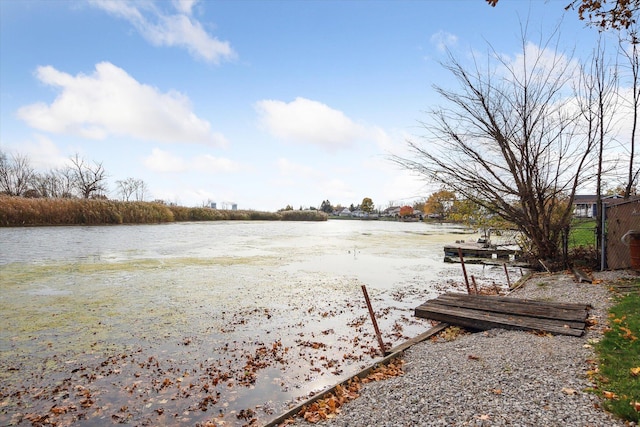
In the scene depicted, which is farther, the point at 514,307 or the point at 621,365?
the point at 514,307

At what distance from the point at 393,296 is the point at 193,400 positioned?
5.82 meters

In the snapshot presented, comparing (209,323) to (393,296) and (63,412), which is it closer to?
(63,412)

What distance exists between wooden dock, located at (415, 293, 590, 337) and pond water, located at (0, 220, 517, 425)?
0.50m

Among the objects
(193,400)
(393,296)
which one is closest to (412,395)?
(193,400)

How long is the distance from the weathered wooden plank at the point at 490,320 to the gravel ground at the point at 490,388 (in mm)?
206

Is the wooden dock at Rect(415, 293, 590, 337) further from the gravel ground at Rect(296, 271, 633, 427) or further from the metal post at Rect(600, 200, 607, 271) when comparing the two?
the metal post at Rect(600, 200, 607, 271)

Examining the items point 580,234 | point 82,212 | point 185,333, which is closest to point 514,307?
point 185,333

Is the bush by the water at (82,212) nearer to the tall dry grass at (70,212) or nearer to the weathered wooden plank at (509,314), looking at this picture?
the tall dry grass at (70,212)

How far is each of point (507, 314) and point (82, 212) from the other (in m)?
30.2

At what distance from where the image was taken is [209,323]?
→ 6582mm

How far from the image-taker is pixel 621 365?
3.59 m

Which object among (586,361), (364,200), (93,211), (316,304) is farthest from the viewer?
(364,200)

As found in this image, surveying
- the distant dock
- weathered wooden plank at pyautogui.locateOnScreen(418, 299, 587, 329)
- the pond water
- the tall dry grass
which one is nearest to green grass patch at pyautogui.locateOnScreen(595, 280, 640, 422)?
weathered wooden plank at pyautogui.locateOnScreen(418, 299, 587, 329)

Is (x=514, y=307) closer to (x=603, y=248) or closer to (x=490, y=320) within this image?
(x=490, y=320)
